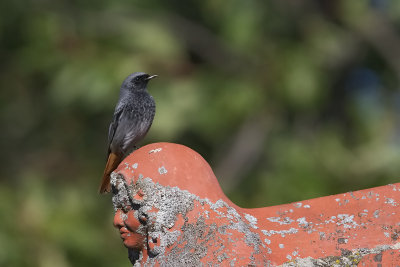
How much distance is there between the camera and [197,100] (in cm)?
1057

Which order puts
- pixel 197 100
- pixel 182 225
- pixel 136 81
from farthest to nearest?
pixel 197 100 → pixel 136 81 → pixel 182 225

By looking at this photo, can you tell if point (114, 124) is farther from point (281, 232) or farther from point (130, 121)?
point (281, 232)

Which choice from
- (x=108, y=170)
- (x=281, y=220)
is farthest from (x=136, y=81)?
(x=281, y=220)

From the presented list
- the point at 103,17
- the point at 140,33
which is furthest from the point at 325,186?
the point at 103,17

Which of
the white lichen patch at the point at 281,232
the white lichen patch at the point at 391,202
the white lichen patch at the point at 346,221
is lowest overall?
the white lichen patch at the point at 281,232

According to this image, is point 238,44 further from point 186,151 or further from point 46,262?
point 186,151

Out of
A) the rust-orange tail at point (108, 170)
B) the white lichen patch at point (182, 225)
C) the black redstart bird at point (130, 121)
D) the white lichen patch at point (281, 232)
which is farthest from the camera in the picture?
the black redstart bird at point (130, 121)

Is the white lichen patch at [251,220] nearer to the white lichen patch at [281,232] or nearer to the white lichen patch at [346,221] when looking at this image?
the white lichen patch at [281,232]

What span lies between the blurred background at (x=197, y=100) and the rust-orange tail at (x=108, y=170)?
3.25 meters

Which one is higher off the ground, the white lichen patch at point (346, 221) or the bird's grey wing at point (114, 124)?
the bird's grey wing at point (114, 124)

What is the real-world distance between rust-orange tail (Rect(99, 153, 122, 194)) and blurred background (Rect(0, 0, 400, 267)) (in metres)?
3.25

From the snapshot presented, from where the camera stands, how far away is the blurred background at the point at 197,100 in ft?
29.1

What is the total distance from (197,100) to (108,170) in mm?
5389

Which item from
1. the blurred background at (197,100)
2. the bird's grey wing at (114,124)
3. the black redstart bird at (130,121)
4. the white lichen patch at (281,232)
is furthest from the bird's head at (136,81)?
the white lichen patch at (281,232)
